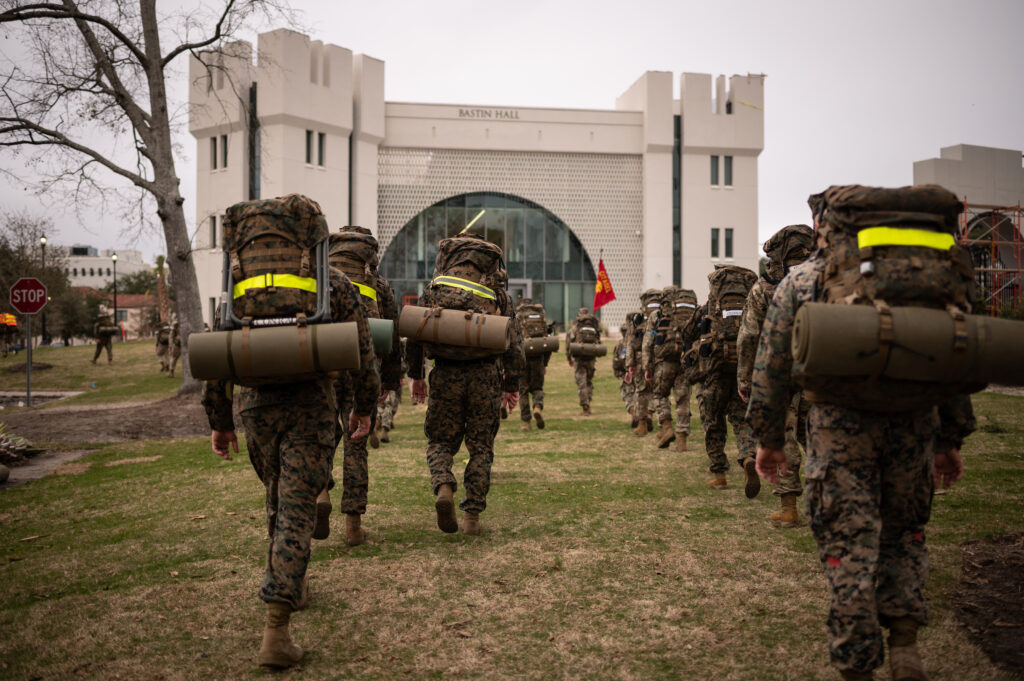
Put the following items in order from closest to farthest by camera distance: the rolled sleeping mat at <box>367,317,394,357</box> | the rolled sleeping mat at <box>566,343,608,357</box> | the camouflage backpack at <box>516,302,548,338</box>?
the rolled sleeping mat at <box>367,317,394,357</box>
the camouflage backpack at <box>516,302,548,338</box>
the rolled sleeping mat at <box>566,343,608,357</box>

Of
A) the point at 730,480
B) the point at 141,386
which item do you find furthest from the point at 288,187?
the point at 730,480

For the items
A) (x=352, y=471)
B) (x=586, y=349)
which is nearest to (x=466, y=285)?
(x=352, y=471)

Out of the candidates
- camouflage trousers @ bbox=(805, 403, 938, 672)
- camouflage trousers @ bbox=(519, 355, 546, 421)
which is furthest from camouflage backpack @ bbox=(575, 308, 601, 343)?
camouflage trousers @ bbox=(805, 403, 938, 672)

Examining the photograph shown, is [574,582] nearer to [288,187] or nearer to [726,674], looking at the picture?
[726,674]

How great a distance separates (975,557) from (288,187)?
141 ft

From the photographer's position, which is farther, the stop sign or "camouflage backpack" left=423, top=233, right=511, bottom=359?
the stop sign

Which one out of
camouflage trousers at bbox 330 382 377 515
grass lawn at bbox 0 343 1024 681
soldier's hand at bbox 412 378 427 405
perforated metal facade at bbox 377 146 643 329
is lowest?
grass lawn at bbox 0 343 1024 681

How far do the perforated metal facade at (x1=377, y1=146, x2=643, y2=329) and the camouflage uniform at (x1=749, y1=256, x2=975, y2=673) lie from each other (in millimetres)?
48145

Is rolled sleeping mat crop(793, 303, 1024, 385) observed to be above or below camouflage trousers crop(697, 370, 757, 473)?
Result: above

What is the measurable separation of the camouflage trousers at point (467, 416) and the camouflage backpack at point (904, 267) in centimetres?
323

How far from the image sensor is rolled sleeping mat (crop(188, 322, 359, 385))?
3797mm

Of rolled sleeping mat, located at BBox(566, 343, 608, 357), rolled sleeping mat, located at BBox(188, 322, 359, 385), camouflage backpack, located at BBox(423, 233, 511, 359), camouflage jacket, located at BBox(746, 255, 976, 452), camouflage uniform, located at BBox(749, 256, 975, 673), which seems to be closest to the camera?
camouflage uniform, located at BBox(749, 256, 975, 673)

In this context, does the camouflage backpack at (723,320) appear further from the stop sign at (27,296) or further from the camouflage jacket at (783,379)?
the stop sign at (27,296)

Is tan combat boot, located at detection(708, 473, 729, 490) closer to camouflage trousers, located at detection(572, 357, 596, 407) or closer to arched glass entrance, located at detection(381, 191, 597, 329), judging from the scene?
camouflage trousers, located at detection(572, 357, 596, 407)
